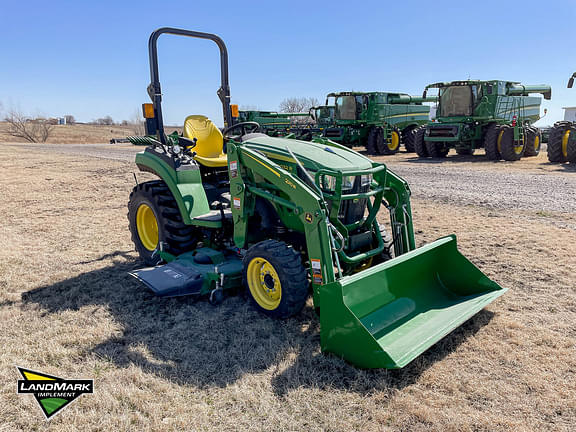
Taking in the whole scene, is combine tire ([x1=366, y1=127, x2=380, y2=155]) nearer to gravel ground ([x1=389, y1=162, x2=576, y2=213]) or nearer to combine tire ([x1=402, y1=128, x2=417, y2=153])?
combine tire ([x1=402, y1=128, x2=417, y2=153])

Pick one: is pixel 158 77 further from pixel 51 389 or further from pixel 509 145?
pixel 509 145

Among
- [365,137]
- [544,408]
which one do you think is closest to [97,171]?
[365,137]

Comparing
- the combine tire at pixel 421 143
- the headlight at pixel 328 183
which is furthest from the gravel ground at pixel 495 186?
the headlight at pixel 328 183

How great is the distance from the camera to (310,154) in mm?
4059

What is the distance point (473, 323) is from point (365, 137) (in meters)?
17.8

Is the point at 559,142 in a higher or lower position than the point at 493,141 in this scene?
lower

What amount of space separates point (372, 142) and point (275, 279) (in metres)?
17.1

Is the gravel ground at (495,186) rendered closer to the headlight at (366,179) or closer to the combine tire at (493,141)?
the combine tire at (493,141)

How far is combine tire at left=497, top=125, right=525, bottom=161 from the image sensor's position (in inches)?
604

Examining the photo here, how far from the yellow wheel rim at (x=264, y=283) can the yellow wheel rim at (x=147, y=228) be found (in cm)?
195

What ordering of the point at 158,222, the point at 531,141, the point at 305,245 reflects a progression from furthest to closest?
the point at 531,141 → the point at 158,222 → the point at 305,245

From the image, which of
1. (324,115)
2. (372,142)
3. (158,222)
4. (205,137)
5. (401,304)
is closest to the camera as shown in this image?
(401,304)

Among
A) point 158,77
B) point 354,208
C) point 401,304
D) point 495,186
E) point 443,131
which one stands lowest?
point 401,304

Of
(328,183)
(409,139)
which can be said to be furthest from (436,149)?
(328,183)
